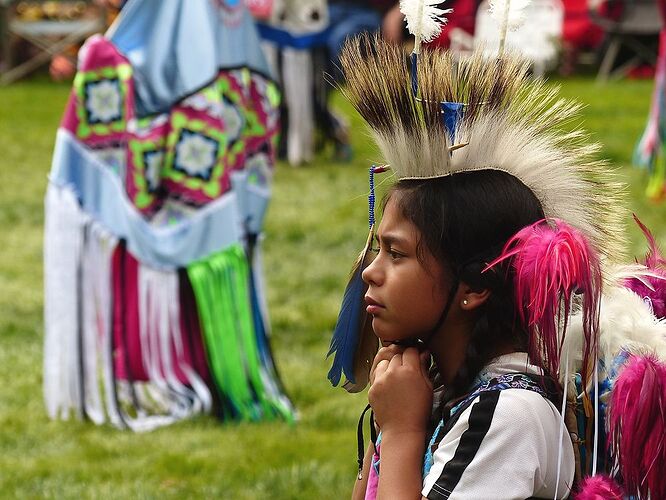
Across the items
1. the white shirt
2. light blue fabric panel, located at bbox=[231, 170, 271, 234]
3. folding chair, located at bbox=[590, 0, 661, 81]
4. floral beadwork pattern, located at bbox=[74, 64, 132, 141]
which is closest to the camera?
the white shirt

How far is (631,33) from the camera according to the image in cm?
1410

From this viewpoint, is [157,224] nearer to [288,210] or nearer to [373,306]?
[373,306]

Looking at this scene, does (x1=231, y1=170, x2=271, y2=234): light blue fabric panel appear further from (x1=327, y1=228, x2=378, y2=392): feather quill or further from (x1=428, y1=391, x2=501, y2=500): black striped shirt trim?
(x1=428, y1=391, x2=501, y2=500): black striped shirt trim

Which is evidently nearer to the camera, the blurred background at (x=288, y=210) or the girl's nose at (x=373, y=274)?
the girl's nose at (x=373, y=274)

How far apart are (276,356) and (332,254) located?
189cm

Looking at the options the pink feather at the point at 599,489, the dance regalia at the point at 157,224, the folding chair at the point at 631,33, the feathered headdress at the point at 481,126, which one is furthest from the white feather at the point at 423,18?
the folding chair at the point at 631,33

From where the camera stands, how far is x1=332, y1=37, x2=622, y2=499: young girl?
1.71 metres

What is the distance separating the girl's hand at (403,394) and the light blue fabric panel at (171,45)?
7.43 ft

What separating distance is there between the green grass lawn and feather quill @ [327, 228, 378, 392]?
19 centimetres

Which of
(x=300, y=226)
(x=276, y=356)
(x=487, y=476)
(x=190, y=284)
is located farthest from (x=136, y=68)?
(x=300, y=226)

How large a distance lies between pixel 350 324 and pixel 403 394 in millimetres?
231

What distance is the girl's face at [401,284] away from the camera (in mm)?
1787

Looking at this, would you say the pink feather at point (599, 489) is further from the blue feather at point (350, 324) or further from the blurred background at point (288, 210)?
the blurred background at point (288, 210)

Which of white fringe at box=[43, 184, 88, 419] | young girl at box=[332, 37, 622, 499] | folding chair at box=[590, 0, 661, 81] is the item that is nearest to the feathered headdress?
young girl at box=[332, 37, 622, 499]
